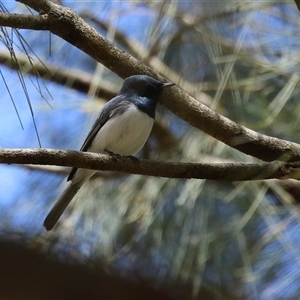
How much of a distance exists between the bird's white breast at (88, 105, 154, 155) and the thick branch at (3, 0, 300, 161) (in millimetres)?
209

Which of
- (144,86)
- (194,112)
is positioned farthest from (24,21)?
Answer: (144,86)

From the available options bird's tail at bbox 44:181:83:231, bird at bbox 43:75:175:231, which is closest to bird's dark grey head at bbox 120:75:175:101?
bird at bbox 43:75:175:231

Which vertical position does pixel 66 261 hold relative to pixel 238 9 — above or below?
below

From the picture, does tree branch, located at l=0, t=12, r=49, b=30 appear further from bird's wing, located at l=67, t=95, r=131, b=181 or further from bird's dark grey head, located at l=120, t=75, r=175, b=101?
bird's wing, located at l=67, t=95, r=131, b=181

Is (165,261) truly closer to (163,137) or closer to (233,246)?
(233,246)

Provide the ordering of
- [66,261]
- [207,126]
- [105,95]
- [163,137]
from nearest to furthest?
[66,261] < [207,126] < [163,137] < [105,95]

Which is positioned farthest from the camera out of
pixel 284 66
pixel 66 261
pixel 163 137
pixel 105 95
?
pixel 105 95

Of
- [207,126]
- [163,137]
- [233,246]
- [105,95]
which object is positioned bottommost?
[233,246]

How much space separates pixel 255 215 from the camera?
1.17 meters

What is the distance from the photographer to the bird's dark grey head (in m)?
1.13

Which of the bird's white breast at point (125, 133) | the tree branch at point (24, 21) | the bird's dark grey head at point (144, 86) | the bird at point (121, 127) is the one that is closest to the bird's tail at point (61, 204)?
the bird at point (121, 127)

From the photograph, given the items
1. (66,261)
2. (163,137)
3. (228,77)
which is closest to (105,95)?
(163,137)

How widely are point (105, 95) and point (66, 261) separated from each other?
0.62 metres

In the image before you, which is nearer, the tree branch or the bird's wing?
the tree branch
